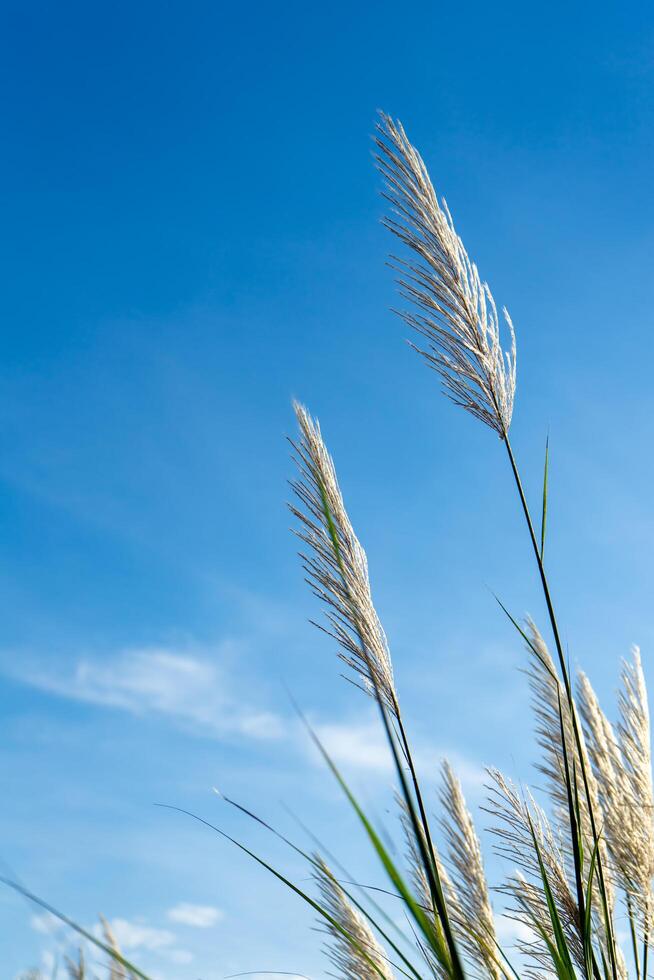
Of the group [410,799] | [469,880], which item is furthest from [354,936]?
[410,799]

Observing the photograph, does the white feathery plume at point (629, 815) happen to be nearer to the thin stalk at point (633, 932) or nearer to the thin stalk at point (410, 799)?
the thin stalk at point (633, 932)

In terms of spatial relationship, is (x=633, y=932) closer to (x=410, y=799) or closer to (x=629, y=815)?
(x=629, y=815)

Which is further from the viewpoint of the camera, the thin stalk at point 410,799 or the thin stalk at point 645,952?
the thin stalk at point 645,952

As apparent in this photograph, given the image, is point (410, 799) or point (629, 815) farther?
point (629, 815)

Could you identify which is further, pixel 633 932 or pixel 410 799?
pixel 633 932

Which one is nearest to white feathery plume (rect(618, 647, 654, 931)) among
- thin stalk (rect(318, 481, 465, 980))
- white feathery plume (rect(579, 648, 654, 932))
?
white feathery plume (rect(579, 648, 654, 932))

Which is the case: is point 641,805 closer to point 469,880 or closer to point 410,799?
point 469,880

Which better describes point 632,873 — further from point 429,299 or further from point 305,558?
point 429,299

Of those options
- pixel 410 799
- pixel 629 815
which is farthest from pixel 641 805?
pixel 410 799

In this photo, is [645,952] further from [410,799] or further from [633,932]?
[410,799]

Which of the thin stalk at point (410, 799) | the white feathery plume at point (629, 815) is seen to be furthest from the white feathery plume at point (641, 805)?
the thin stalk at point (410, 799)

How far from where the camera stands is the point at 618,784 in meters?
2.17

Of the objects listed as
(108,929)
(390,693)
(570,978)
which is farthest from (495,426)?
(108,929)

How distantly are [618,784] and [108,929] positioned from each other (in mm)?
1947
